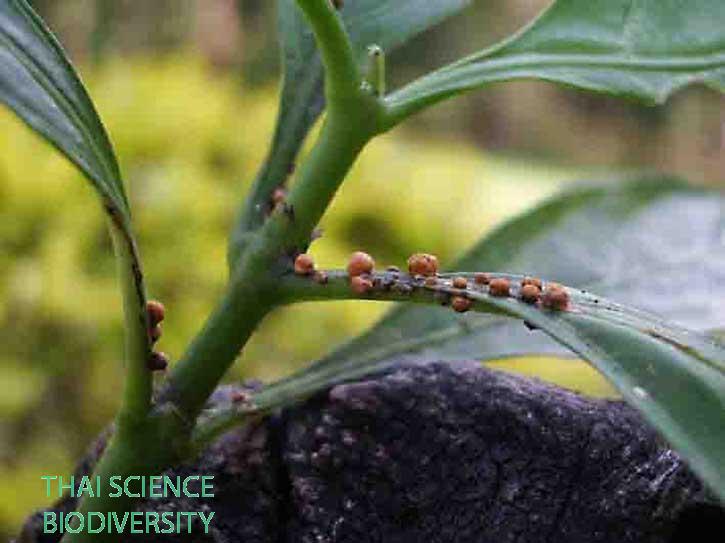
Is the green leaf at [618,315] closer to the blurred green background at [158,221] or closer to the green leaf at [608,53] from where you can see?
the green leaf at [608,53]

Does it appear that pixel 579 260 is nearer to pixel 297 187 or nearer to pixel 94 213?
pixel 297 187

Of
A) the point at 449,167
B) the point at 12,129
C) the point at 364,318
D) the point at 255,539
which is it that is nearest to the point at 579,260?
the point at 255,539

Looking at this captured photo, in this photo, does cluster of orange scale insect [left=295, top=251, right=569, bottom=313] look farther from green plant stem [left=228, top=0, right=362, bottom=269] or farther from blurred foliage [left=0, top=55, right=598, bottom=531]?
blurred foliage [left=0, top=55, right=598, bottom=531]

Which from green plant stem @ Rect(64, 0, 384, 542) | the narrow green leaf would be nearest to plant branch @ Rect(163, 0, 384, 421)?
green plant stem @ Rect(64, 0, 384, 542)

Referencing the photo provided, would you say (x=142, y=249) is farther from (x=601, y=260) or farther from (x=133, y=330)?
(x=133, y=330)

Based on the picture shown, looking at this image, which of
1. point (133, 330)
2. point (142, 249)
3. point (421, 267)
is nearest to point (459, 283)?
point (421, 267)
